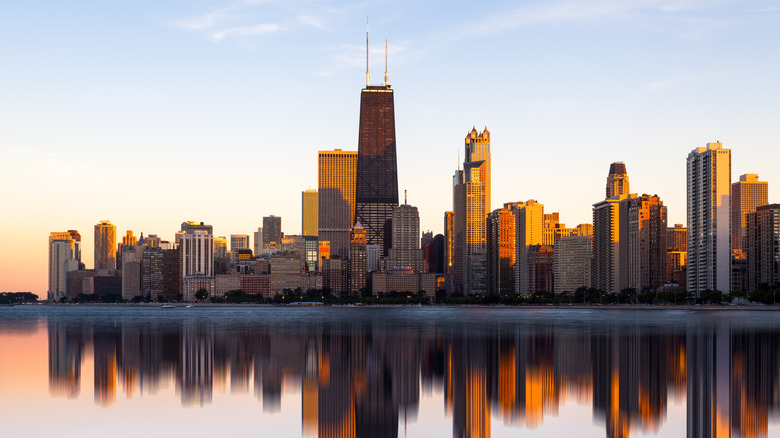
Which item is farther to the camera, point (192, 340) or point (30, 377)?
point (192, 340)

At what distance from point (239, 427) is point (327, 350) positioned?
121 ft

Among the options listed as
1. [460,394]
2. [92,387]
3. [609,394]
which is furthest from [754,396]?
[92,387]

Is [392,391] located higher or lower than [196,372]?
higher

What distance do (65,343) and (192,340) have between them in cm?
1146

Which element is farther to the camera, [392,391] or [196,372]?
[196,372]

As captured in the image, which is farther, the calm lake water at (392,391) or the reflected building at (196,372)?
the reflected building at (196,372)

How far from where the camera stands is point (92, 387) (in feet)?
152

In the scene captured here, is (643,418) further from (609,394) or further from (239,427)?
(239,427)

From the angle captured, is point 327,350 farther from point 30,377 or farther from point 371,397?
point 371,397

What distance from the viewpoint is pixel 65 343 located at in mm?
82750

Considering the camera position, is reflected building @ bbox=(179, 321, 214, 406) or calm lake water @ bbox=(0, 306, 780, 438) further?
reflected building @ bbox=(179, 321, 214, 406)

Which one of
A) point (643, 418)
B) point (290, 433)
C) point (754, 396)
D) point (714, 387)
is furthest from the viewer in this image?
point (714, 387)

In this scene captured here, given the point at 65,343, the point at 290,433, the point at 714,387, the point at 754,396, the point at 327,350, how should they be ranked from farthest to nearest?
the point at 65,343 → the point at 327,350 → the point at 714,387 → the point at 754,396 → the point at 290,433

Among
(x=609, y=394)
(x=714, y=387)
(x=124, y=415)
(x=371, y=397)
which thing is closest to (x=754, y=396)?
(x=714, y=387)
